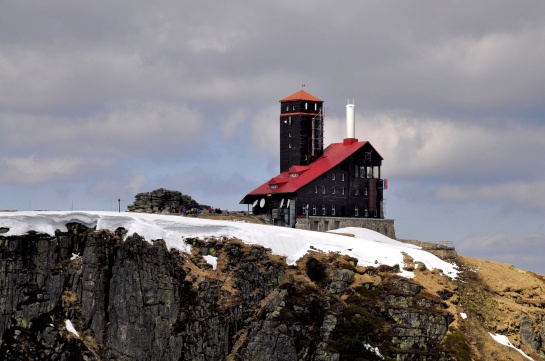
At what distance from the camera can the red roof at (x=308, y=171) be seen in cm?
15639

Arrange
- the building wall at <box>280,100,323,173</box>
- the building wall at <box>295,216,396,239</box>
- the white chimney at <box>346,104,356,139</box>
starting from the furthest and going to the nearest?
the building wall at <box>280,100,323,173</box>
the white chimney at <box>346,104,356,139</box>
the building wall at <box>295,216,396,239</box>

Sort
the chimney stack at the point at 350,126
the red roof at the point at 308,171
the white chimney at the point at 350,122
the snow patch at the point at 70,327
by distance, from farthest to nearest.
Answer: the chimney stack at the point at 350,126
the white chimney at the point at 350,122
the red roof at the point at 308,171
the snow patch at the point at 70,327

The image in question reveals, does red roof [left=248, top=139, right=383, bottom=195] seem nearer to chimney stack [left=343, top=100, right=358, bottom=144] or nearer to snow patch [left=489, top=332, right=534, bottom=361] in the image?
chimney stack [left=343, top=100, right=358, bottom=144]

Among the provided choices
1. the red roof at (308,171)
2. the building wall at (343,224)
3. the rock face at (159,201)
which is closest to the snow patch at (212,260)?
the rock face at (159,201)

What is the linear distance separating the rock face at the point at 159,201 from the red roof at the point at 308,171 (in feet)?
42.6

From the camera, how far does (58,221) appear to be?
122812mm

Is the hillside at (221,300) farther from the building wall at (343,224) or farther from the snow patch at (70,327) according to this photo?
the building wall at (343,224)

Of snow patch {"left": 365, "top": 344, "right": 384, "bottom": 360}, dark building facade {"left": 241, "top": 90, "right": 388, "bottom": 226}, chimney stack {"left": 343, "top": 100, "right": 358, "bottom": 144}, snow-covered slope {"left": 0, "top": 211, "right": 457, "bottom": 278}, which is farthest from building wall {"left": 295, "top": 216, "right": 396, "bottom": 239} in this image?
snow patch {"left": 365, "top": 344, "right": 384, "bottom": 360}

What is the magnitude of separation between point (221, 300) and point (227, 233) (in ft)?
33.4

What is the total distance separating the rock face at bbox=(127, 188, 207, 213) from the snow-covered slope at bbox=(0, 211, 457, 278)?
18.2 m

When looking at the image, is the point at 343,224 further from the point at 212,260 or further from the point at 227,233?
the point at 212,260

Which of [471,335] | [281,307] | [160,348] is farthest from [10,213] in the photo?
[471,335]

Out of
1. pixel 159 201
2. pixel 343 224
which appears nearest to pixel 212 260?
pixel 159 201

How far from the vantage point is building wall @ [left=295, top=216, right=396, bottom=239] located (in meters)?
154
